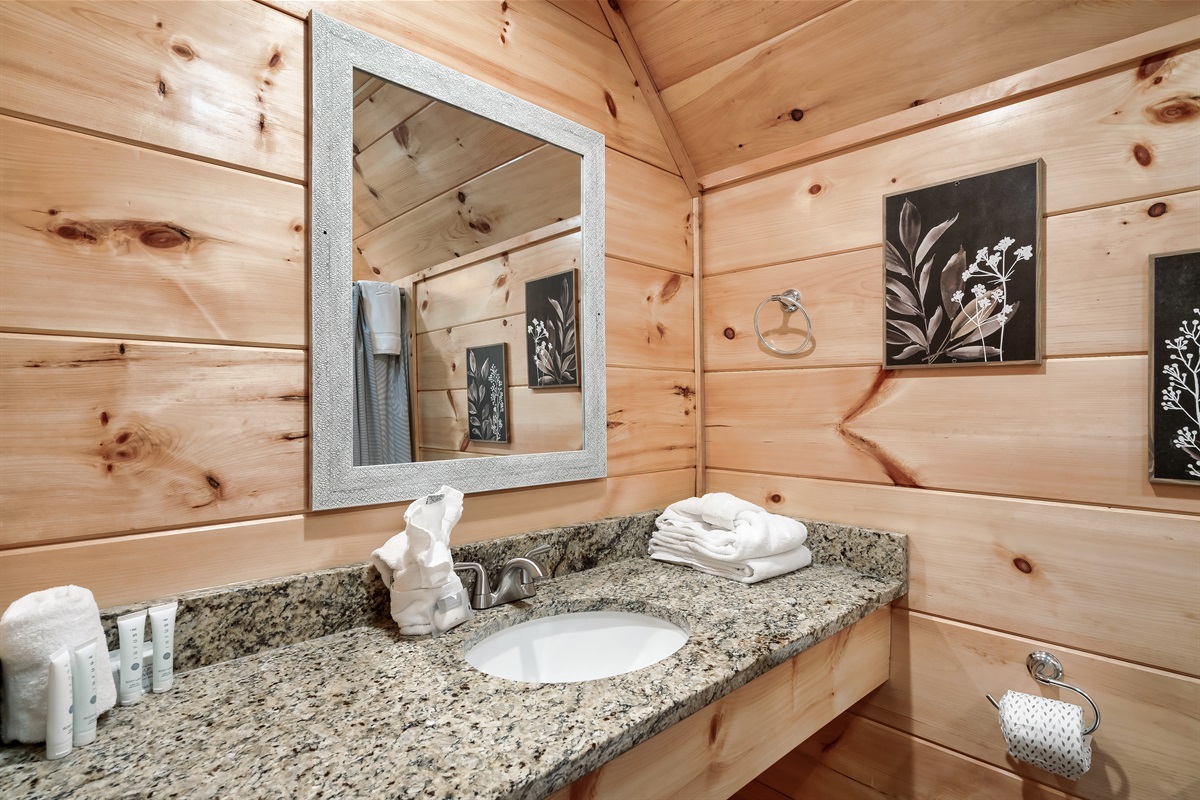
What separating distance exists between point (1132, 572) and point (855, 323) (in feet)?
2.25

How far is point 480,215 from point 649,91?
0.67 meters

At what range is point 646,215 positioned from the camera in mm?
1587

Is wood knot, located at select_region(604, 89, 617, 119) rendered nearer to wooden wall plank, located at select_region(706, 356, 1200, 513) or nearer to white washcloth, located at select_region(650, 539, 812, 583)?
wooden wall plank, located at select_region(706, 356, 1200, 513)

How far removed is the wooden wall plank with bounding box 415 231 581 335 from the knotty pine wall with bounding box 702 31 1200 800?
549 mm

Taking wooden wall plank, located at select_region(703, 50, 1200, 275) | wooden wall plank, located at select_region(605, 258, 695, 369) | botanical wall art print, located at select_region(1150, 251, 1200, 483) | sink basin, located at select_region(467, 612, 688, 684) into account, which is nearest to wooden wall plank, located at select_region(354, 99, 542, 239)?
wooden wall plank, located at select_region(605, 258, 695, 369)

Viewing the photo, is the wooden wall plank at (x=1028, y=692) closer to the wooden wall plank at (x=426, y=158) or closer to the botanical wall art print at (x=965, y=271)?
the botanical wall art print at (x=965, y=271)

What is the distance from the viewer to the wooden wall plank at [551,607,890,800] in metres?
0.78

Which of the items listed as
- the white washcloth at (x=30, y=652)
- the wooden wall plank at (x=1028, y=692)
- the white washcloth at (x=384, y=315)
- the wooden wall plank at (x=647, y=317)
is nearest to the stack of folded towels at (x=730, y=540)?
the wooden wall plank at (x=1028, y=692)

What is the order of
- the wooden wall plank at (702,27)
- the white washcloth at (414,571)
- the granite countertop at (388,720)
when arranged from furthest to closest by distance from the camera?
the wooden wall plank at (702,27), the white washcloth at (414,571), the granite countertop at (388,720)

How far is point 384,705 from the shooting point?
772 mm

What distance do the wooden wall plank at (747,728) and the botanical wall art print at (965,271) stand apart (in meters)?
0.60

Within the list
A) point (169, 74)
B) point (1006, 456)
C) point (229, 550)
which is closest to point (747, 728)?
point (1006, 456)

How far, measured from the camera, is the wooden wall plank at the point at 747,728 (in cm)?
78

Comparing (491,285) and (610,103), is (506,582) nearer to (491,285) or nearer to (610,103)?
(491,285)
